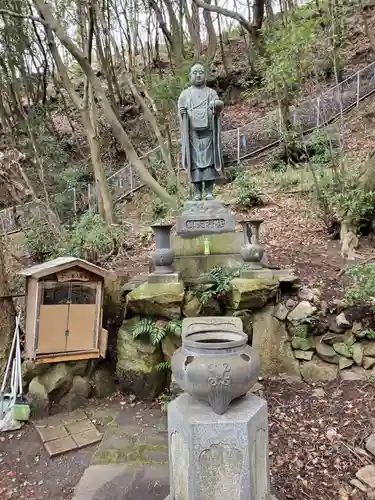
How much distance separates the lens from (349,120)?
12.6 m

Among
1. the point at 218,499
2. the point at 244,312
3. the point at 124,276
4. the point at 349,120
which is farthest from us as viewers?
the point at 349,120

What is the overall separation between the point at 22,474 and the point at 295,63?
820 centimetres

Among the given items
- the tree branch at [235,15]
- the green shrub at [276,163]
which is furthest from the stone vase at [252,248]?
the tree branch at [235,15]

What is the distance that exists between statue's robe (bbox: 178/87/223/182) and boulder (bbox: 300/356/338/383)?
9.78ft

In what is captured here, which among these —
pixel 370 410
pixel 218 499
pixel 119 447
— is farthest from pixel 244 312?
pixel 218 499

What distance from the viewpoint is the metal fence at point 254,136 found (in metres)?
12.8

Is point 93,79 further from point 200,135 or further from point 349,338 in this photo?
point 349,338

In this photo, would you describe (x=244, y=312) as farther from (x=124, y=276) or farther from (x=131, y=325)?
(x=124, y=276)

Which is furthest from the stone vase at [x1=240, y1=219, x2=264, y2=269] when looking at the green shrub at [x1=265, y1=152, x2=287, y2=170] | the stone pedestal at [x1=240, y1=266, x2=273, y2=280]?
the green shrub at [x1=265, y1=152, x2=287, y2=170]

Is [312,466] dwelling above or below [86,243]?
below

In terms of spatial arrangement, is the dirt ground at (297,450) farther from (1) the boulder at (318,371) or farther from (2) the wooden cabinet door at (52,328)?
(2) the wooden cabinet door at (52,328)

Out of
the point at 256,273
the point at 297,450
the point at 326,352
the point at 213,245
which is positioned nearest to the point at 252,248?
the point at 256,273

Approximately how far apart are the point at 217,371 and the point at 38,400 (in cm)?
268

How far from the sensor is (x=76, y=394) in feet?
14.2
